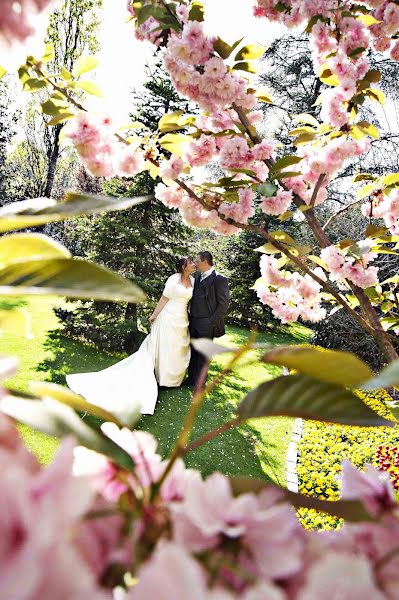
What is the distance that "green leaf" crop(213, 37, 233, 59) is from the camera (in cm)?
135

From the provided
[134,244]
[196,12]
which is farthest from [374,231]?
[134,244]

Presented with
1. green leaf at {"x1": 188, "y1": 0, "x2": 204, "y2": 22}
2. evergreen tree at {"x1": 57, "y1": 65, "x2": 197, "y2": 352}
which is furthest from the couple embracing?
green leaf at {"x1": 188, "y1": 0, "x2": 204, "y2": 22}

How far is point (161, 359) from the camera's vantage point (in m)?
5.31

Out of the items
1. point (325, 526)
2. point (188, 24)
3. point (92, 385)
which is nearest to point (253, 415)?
point (188, 24)

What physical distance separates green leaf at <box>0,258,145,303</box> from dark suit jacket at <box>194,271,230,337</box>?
15.6 feet

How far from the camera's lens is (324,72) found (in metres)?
1.43

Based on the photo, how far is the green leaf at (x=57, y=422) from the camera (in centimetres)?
25

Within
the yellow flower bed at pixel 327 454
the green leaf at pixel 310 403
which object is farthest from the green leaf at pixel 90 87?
the yellow flower bed at pixel 327 454

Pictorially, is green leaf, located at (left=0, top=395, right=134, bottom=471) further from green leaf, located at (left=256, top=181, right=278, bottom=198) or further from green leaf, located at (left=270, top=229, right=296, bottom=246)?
green leaf, located at (left=270, top=229, right=296, bottom=246)

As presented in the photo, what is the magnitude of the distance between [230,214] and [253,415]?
1.44m

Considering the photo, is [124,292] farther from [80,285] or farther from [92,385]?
[92,385]

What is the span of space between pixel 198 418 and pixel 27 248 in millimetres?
4510

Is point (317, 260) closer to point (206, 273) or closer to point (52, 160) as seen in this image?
point (206, 273)

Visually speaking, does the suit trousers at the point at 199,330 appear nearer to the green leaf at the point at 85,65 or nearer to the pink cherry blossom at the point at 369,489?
the green leaf at the point at 85,65
